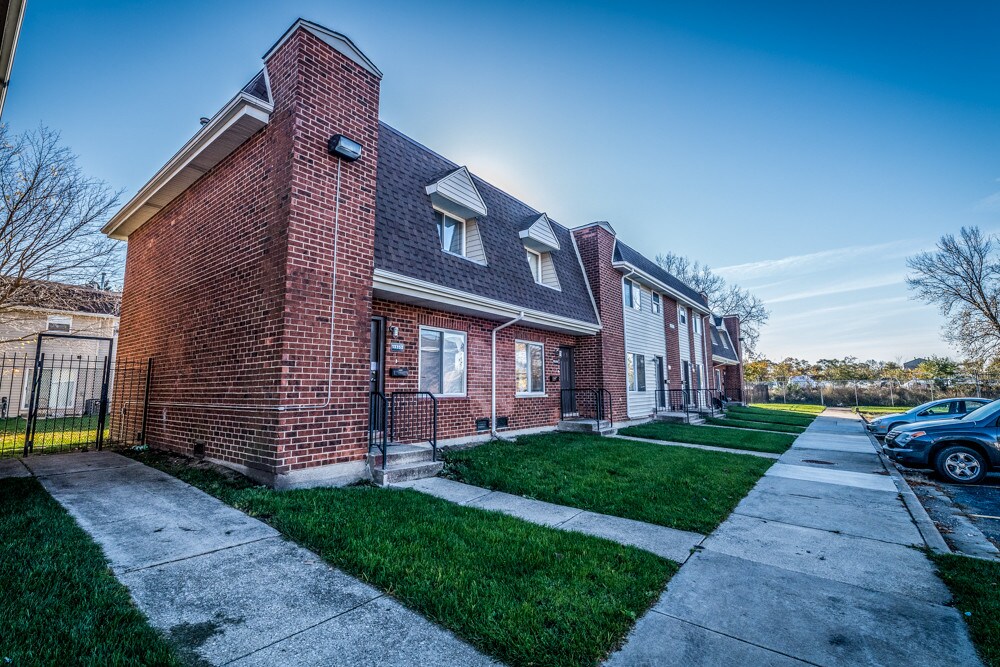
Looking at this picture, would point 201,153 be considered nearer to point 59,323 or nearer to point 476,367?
point 476,367

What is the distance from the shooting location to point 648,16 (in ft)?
32.3

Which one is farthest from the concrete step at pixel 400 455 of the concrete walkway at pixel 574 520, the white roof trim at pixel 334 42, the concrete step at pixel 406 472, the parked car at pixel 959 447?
the parked car at pixel 959 447

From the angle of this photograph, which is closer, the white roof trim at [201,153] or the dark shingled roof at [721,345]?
the white roof trim at [201,153]

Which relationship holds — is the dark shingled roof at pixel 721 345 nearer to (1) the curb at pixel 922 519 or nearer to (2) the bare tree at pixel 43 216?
(1) the curb at pixel 922 519

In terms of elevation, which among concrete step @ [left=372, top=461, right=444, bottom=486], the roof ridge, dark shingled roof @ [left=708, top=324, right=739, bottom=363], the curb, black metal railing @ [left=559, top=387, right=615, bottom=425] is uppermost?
the roof ridge

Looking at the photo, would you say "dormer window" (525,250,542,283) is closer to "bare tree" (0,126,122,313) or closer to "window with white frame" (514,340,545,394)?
"window with white frame" (514,340,545,394)

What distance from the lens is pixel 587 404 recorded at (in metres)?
13.0

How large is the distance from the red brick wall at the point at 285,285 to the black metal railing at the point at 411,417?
4.99ft

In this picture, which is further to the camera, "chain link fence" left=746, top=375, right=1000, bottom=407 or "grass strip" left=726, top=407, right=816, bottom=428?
"chain link fence" left=746, top=375, right=1000, bottom=407

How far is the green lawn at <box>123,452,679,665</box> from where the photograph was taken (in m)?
2.44

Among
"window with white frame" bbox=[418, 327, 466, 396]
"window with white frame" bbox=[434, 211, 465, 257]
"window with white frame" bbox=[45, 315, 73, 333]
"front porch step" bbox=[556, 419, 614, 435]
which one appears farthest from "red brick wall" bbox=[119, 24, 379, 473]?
"window with white frame" bbox=[45, 315, 73, 333]

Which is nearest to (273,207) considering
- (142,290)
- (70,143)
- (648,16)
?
(142,290)

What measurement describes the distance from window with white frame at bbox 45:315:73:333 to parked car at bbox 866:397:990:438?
31.9 meters

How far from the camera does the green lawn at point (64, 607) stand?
2.05 m
